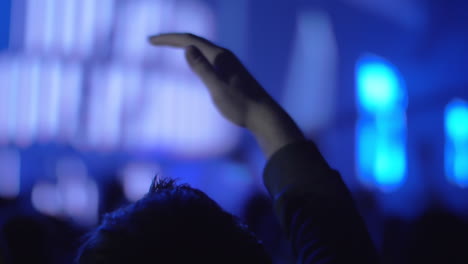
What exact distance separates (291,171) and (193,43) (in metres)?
0.16

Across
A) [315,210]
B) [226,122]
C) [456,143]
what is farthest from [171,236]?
[456,143]

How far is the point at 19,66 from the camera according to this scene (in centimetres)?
186

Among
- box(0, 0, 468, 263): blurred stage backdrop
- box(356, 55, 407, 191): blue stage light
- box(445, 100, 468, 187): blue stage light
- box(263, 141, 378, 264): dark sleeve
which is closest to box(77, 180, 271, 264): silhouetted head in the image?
box(263, 141, 378, 264): dark sleeve

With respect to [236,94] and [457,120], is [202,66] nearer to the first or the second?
[236,94]

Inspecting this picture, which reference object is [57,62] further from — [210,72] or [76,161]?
[210,72]

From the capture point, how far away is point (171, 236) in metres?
0.25

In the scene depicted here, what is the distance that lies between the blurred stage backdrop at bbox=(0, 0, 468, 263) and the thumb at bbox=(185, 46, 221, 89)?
1721 mm

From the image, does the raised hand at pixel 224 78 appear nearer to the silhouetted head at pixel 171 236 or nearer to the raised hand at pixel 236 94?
the raised hand at pixel 236 94

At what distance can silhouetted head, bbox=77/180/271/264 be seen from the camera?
0.24 metres

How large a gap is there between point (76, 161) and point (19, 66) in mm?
508

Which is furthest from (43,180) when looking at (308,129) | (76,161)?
(308,129)

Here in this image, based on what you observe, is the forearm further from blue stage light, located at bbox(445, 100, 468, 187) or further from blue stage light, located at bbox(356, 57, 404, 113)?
blue stage light, located at bbox(445, 100, 468, 187)

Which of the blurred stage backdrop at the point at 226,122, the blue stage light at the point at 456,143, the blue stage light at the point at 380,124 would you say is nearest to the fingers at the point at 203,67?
the blurred stage backdrop at the point at 226,122

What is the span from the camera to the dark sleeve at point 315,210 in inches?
13.5
